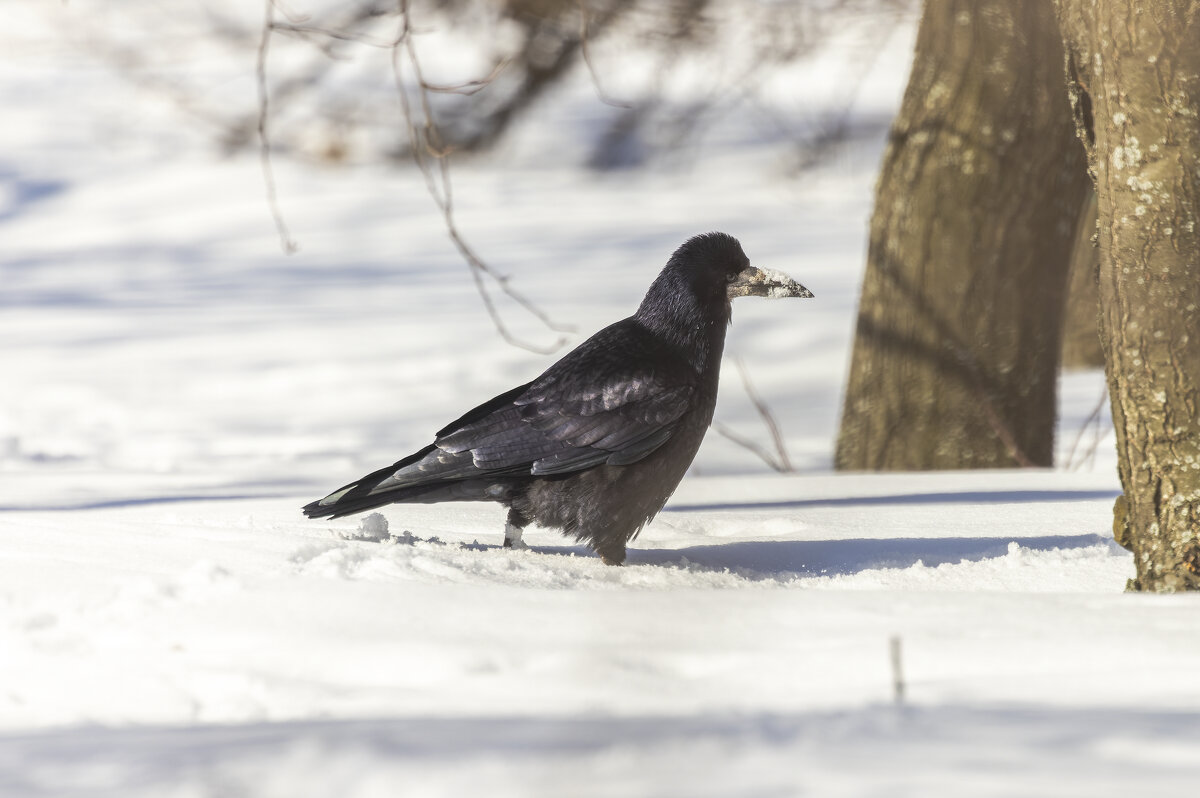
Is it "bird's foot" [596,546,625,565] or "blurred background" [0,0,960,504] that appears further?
"blurred background" [0,0,960,504]

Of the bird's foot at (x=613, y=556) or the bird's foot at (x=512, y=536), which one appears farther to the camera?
the bird's foot at (x=512, y=536)

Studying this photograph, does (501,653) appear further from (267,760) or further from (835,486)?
(835,486)

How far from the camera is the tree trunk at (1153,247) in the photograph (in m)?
2.65

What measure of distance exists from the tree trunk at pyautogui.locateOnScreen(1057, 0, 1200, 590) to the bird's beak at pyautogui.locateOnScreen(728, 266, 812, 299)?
3.25 ft

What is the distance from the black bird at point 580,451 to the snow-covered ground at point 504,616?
0.44ft

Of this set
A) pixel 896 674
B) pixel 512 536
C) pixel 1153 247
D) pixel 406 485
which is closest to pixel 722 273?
pixel 512 536

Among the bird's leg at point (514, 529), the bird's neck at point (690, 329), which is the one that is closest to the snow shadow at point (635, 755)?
the bird's leg at point (514, 529)

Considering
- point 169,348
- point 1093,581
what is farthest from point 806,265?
point 1093,581

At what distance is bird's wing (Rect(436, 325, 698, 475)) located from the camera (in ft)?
10.6

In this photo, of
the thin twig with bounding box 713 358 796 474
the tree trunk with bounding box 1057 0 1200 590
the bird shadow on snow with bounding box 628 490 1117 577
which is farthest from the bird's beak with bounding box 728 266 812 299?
the thin twig with bounding box 713 358 796 474

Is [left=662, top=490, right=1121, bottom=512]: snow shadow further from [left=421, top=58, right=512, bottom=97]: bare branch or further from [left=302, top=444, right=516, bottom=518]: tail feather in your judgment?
[left=421, top=58, right=512, bottom=97]: bare branch

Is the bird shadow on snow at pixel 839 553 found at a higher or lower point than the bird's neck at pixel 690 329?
lower

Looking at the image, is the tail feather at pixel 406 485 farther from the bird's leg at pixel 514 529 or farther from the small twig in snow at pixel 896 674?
the small twig in snow at pixel 896 674

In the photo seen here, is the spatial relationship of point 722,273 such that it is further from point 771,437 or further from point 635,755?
point 771,437
